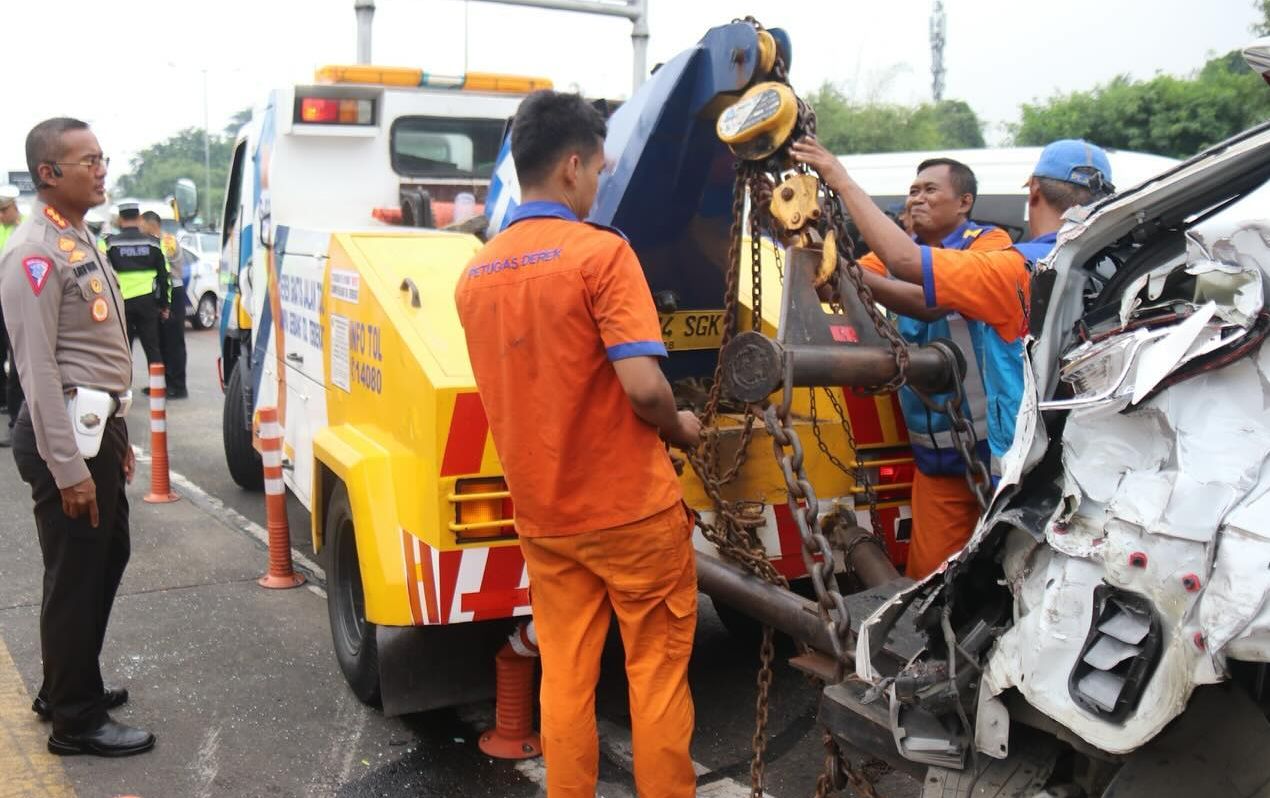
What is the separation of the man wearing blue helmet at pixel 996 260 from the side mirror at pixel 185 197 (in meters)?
5.24

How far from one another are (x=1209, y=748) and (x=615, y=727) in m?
2.36

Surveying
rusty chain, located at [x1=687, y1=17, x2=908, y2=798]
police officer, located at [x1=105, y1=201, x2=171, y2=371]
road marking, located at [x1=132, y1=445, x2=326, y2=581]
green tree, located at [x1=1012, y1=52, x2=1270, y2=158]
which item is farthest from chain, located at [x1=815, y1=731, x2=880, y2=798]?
green tree, located at [x1=1012, y1=52, x2=1270, y2=158]

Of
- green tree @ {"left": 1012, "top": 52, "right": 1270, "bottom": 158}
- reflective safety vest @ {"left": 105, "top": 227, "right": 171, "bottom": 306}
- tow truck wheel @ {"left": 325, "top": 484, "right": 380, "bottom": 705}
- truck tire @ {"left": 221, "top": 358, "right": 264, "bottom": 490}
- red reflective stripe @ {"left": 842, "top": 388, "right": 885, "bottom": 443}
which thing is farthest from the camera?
green tree @ {"left": 1012, "top": 52, "right": 1270, "bottom": 158}

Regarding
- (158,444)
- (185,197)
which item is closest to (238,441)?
(158,444)

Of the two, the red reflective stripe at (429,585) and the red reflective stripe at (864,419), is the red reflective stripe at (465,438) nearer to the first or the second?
the red reflective stripe at (429,585)

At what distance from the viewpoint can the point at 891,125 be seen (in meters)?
28.4

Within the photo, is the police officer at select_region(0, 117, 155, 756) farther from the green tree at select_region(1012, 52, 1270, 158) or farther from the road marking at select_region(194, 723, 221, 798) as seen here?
the green tree at select_region(1012, 52, 1270, 158)

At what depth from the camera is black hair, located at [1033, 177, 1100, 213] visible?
3375 mm

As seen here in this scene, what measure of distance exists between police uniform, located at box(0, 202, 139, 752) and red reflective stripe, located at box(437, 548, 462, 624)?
117 centimetres

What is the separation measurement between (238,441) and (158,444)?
49 centimetres

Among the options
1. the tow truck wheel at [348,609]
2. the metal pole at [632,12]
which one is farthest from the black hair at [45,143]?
the metal pole at [632,12]

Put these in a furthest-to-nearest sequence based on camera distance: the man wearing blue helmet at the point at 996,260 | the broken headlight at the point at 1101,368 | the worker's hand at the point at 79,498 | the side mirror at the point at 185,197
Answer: the side mirror at the point at 185,197 < the worker's hand at the point at 79,498 < the man wearing blue helmet at the point at 996,260 < the broken headlight at the point at 1101,368

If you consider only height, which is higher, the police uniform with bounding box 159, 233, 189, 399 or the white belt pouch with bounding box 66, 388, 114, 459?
the white belt pouch with bounding box 66, 388, 114, 459

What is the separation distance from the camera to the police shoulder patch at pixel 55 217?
3543 mm
